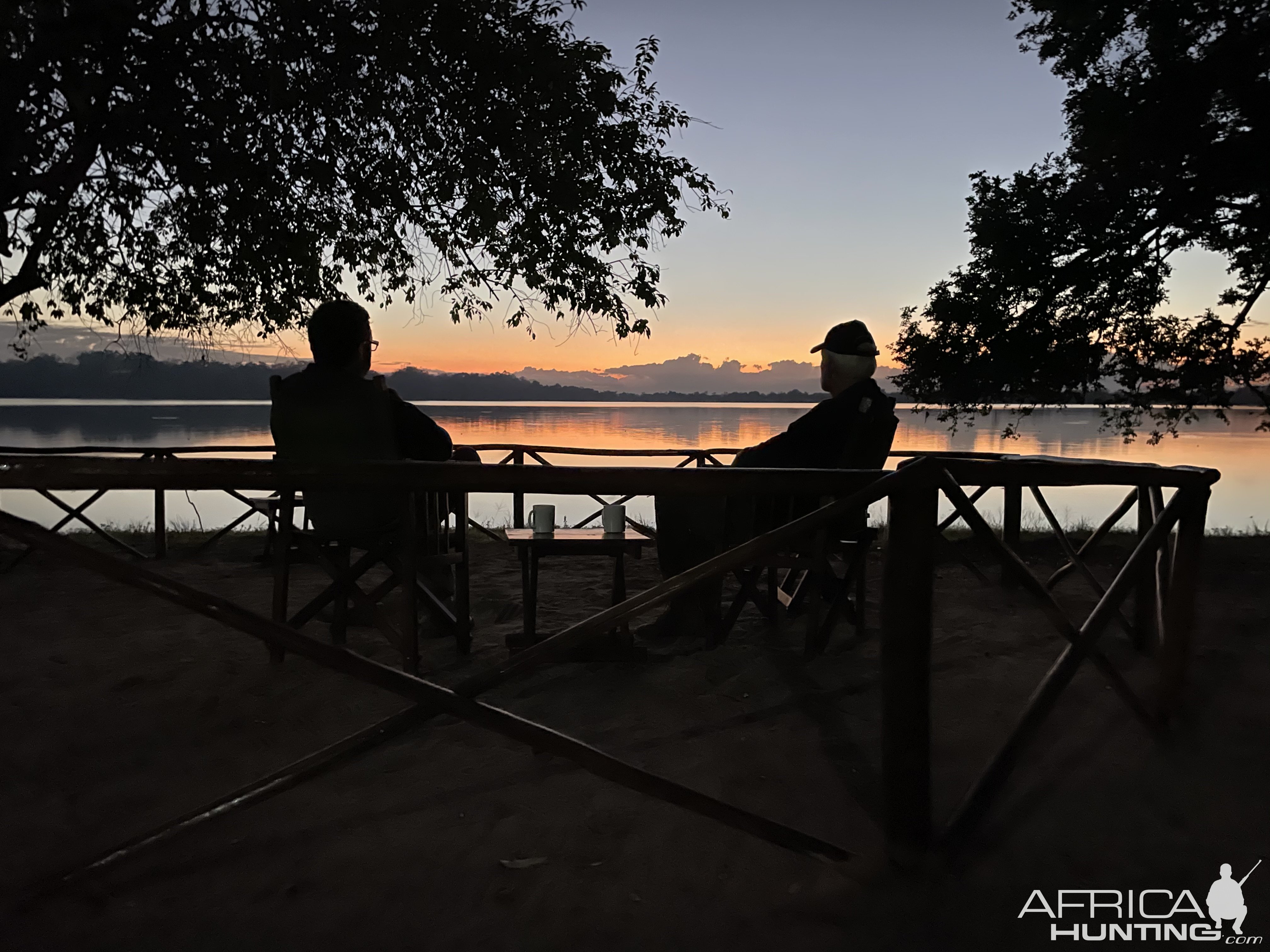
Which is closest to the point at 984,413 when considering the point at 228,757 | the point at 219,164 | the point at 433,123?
the point at 433,123

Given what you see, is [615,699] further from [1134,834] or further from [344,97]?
[344,97]

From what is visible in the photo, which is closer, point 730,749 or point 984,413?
point 730,749

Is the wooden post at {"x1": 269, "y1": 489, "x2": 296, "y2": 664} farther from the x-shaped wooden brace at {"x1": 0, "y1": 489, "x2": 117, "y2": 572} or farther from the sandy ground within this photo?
the x-shaped wooden brace at {"x1": 0, "y1": 489, "x2": 117, "y2": 572}

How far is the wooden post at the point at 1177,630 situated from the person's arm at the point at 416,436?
2924 mm

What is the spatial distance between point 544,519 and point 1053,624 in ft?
7.93

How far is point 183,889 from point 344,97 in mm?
5557

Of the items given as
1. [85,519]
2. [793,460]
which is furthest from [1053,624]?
[85,519]

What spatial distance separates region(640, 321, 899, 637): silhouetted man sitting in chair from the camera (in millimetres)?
4082

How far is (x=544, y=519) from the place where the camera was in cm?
408

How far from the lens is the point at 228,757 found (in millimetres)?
2818

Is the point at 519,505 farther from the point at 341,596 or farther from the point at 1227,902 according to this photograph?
the point at 1227,902

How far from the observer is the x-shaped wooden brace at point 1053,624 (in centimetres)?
219

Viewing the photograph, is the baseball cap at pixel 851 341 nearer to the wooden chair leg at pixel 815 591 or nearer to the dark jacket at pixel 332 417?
the wooden chair leg at pixel 815 591

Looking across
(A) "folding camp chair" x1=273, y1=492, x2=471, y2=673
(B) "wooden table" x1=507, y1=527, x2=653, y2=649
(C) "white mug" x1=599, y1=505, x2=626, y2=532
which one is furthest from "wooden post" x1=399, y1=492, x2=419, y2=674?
(C) "white mug" x1=599, y1=505, x2=626, y2=532
